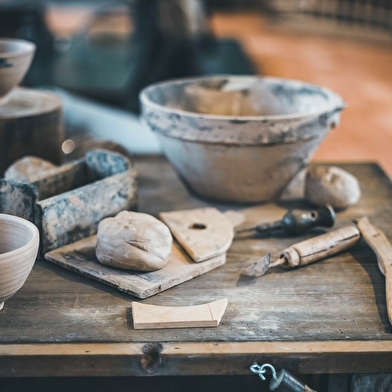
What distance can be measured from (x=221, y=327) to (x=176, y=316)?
6 centimetres

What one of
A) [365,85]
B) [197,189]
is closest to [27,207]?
[197,189]

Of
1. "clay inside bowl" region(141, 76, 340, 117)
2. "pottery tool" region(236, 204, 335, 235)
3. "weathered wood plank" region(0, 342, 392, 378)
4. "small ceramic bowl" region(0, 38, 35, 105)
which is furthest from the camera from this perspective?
"clay inside bowl" region(141, 76, 340, 117)

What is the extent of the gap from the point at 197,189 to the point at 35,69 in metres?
2.86

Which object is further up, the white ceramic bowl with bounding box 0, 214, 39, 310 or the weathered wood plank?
the white ceramic bowl with bounding box 0, 214, 39, 310

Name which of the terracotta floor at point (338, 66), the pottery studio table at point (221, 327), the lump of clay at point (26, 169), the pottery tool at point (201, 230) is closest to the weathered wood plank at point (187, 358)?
the pottery studio table at point (221, 327)

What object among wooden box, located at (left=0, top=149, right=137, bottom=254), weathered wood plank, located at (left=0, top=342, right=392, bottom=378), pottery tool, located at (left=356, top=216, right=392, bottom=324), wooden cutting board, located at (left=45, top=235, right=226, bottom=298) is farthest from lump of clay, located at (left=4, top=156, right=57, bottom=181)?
pottery tool, located at (left=356, top=216, right=392, bottom=324)

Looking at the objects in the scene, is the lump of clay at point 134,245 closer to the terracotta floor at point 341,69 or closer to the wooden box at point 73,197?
the wooden box at point 73,197

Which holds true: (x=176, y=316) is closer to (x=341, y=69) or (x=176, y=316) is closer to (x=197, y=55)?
(x=197, y=55)

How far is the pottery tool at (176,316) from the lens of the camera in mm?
739

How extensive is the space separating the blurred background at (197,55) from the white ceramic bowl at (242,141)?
19 cm

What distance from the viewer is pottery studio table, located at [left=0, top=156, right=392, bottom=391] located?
2.30 feet

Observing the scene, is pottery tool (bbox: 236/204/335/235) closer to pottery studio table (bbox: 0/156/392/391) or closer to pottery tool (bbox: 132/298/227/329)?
pottery studio table (bbox: 0/156/392/391)

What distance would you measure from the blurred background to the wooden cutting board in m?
0.39

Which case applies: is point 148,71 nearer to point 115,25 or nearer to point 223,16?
point 115,25
